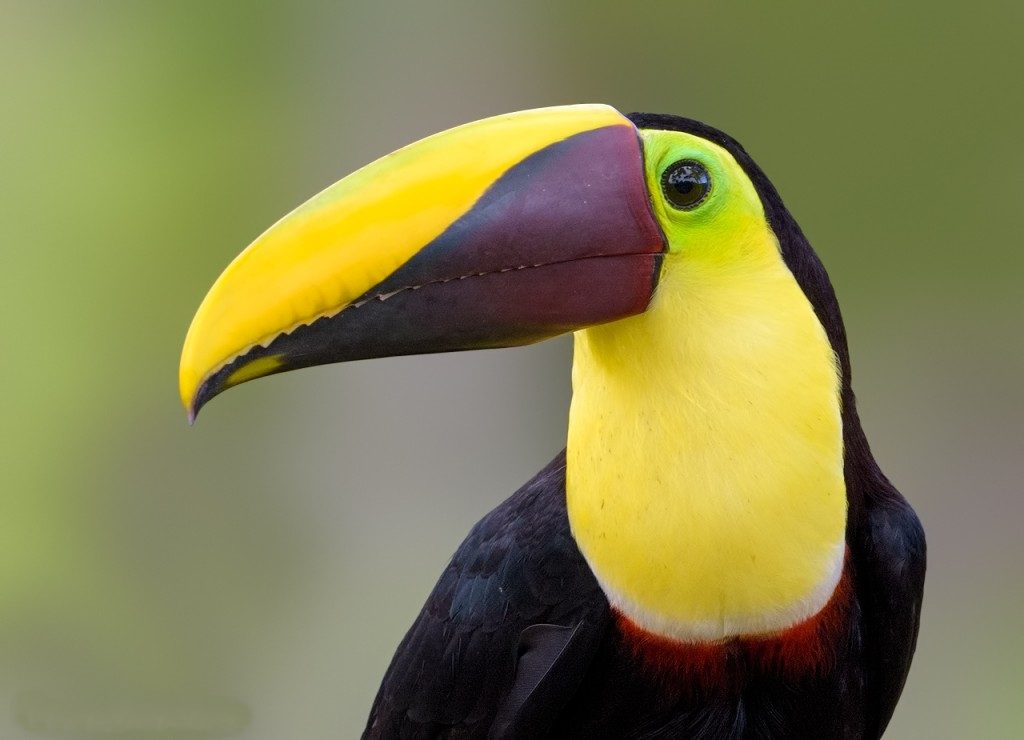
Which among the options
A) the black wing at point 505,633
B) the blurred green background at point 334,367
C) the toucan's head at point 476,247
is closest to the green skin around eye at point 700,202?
the toucan's head at point 476,247

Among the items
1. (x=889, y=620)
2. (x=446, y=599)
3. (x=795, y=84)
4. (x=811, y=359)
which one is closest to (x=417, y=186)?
(x=811, y=359)

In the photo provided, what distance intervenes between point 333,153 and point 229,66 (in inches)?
13.6

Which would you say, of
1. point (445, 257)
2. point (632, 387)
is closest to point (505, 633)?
point (632, 387)

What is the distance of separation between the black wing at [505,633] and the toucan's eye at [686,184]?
1.28 feet

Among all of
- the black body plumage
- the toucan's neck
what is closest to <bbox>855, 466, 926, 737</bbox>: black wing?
the black body plumage

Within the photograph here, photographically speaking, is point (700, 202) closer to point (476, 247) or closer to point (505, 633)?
point (476, 247)

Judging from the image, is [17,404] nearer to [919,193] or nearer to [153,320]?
[153,320]

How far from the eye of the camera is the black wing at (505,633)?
54.4 inches

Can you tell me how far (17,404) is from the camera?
10.6 feet

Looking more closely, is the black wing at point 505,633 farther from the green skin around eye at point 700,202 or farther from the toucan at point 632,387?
the green skin around eye at point 700,202

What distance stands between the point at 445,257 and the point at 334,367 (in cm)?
216

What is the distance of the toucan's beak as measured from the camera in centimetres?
116

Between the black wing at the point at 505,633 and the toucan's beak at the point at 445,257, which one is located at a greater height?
the toucan's beak at the point at 445,257

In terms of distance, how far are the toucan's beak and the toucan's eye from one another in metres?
0.03
